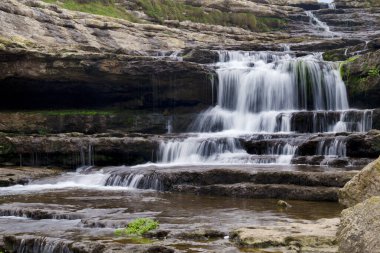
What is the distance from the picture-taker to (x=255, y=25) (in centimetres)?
5194

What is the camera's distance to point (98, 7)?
1788 inches

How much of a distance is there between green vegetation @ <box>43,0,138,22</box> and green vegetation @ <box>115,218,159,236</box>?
35.3m

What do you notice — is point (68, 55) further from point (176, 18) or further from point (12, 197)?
point (176, 18)

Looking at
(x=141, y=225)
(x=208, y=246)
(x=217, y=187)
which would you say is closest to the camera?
(x=208, y=246)

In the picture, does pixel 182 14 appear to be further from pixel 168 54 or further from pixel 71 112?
pixel 71 112

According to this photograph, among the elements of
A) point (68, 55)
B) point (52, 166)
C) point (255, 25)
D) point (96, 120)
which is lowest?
point (52, 166)

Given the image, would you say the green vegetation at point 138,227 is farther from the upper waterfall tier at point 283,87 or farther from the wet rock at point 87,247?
the upper waterfall tier at point 283,87

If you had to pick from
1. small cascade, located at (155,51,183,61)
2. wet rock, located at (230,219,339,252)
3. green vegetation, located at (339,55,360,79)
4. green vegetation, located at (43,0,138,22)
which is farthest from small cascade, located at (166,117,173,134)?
wet rock, located at (230,219,339,252)

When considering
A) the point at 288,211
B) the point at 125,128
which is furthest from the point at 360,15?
the point at 288,211

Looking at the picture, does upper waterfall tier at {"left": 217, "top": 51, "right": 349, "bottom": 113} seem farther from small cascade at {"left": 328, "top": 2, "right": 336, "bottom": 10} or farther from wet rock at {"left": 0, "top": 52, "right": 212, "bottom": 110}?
small cascade at {"left": 328, "top": 2, "right": 336, "bottom": 10}

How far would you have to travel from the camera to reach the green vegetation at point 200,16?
49.3m

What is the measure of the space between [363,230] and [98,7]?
139 ft

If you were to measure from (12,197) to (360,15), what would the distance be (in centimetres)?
4723

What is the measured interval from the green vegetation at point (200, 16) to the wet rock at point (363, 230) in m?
42.9
